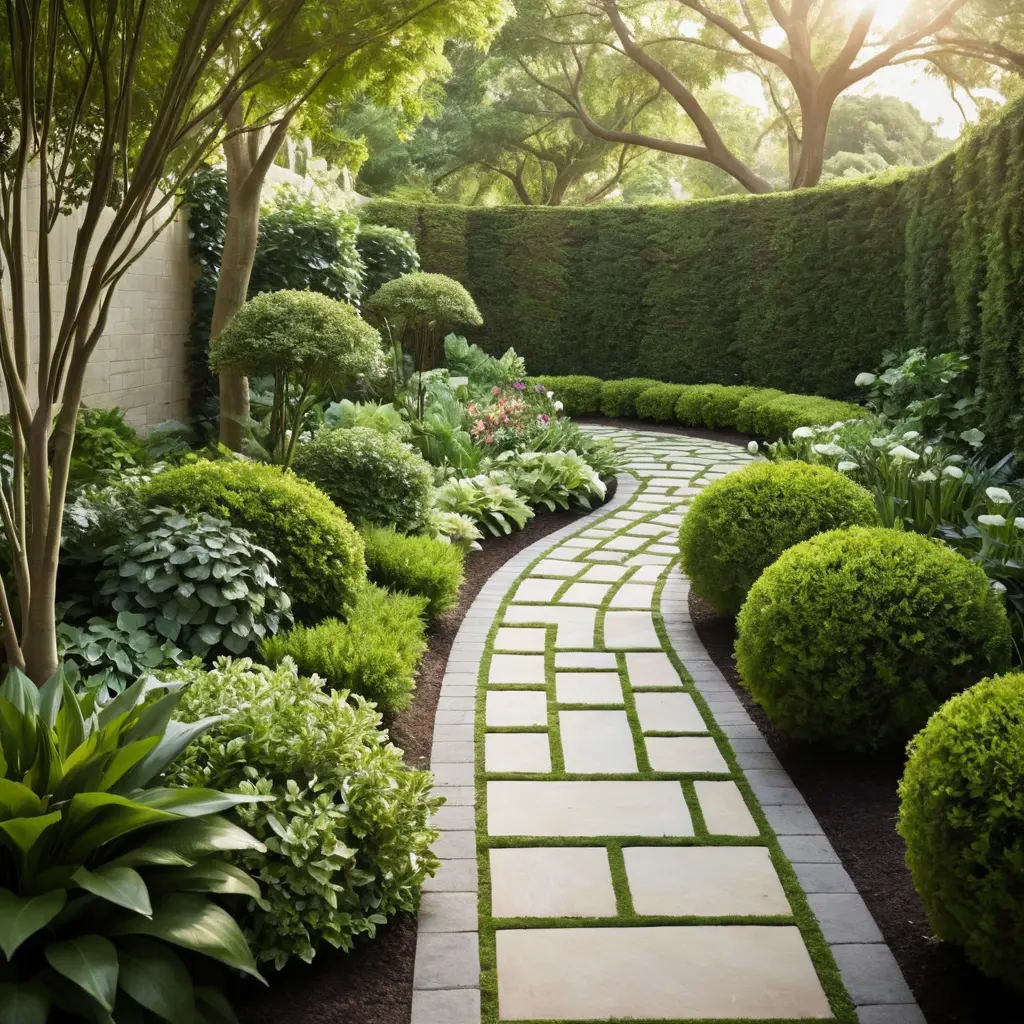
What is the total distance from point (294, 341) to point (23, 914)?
14.0 ft

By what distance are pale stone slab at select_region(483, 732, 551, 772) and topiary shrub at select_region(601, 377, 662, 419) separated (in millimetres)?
9658

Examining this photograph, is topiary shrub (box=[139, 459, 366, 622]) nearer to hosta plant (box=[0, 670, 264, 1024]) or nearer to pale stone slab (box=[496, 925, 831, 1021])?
hosta plant (box=[0, 670, 264, 1024])

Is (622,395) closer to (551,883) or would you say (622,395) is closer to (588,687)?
(588,687)

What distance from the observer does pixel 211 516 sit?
13.8ft

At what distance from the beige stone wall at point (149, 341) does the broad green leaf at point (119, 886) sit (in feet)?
18.7

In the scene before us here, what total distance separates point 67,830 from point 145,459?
397 centimetres

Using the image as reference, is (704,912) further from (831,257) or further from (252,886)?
(831,257)

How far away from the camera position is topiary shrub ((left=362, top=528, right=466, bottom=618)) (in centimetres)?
496

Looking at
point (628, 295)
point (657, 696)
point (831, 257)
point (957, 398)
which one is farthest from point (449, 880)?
point (628, 295)

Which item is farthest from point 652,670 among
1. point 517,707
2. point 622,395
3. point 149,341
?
point 622,395

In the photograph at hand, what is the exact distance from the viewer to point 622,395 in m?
13.1

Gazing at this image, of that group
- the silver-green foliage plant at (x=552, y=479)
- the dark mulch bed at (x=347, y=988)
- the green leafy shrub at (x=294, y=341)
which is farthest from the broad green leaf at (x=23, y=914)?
the silver-green foliage plant at (x=552, y=479)

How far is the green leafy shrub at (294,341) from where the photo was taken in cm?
572

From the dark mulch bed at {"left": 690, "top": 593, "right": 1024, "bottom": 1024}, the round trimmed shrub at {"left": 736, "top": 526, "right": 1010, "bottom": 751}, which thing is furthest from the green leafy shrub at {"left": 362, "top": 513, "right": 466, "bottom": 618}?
the round trimmed shrub at {"left": 736, "top": 526, "right": 1010, "bottom": 751}
